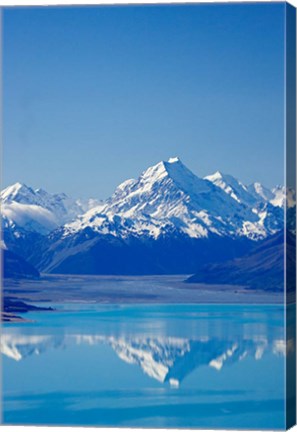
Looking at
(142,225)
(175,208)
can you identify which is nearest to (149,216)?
(142,225)

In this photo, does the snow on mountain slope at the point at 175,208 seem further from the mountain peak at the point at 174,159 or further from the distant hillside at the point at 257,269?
the distant hillside at the point at 257,269

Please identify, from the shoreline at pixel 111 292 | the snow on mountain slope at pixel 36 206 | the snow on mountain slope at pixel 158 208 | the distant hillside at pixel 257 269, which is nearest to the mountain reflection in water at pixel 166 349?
the shoreline at pixel 111 292

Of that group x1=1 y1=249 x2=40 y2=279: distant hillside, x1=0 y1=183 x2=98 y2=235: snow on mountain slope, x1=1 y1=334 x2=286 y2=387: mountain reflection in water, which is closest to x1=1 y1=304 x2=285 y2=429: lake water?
x1=1 y1=334 x2=286 y2=387: mountain reflection in water

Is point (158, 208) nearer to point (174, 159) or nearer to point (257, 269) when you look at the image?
point (174, 159)

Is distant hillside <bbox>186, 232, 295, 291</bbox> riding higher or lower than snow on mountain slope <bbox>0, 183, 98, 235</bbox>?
lower

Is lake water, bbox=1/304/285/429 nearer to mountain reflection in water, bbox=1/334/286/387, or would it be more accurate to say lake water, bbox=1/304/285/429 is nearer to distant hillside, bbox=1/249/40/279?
mountain reflection in water, bbox=1/334/286/387

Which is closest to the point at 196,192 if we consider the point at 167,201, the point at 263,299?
the point at 167,201
